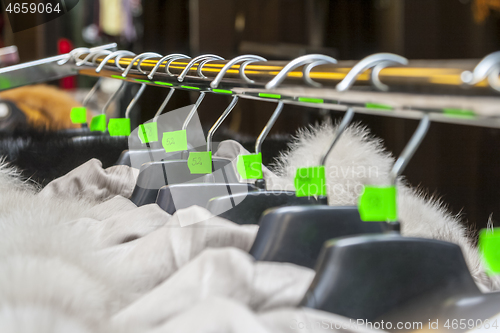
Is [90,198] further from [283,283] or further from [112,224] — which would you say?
[283,283]

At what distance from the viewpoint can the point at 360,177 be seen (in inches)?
34.1

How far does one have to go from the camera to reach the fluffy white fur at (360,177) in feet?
2.47

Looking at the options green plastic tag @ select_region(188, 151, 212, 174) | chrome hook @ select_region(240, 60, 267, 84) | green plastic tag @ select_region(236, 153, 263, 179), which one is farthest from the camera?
green plastic tag @ select_region(188, 151, 212, 174)

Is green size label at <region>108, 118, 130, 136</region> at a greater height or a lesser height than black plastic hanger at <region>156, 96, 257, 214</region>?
greater

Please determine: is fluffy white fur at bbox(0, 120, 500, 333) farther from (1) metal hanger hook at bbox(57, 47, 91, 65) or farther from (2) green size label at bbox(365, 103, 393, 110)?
(1) metal hanger hook at bbox(57, 47, 91, 65)

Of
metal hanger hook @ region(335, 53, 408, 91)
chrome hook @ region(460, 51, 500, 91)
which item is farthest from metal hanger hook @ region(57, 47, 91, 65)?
chrome hook @ region(460, 51, 500, 91)

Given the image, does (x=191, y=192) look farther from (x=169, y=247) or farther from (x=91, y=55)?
(x=91, y=55)

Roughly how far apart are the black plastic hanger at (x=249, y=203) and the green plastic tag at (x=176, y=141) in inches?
5.8

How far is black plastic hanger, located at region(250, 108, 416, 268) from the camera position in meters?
0.47

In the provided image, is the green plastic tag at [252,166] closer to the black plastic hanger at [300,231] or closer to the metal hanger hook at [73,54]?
the black plastic hanger at [300,231]

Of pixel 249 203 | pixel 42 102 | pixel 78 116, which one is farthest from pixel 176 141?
pixel 42 102

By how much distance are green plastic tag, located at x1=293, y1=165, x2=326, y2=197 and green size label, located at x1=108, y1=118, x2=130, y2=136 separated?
0.57 meters

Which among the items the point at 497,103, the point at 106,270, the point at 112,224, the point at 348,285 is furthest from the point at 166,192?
the point at 497,103

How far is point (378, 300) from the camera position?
42 cm
